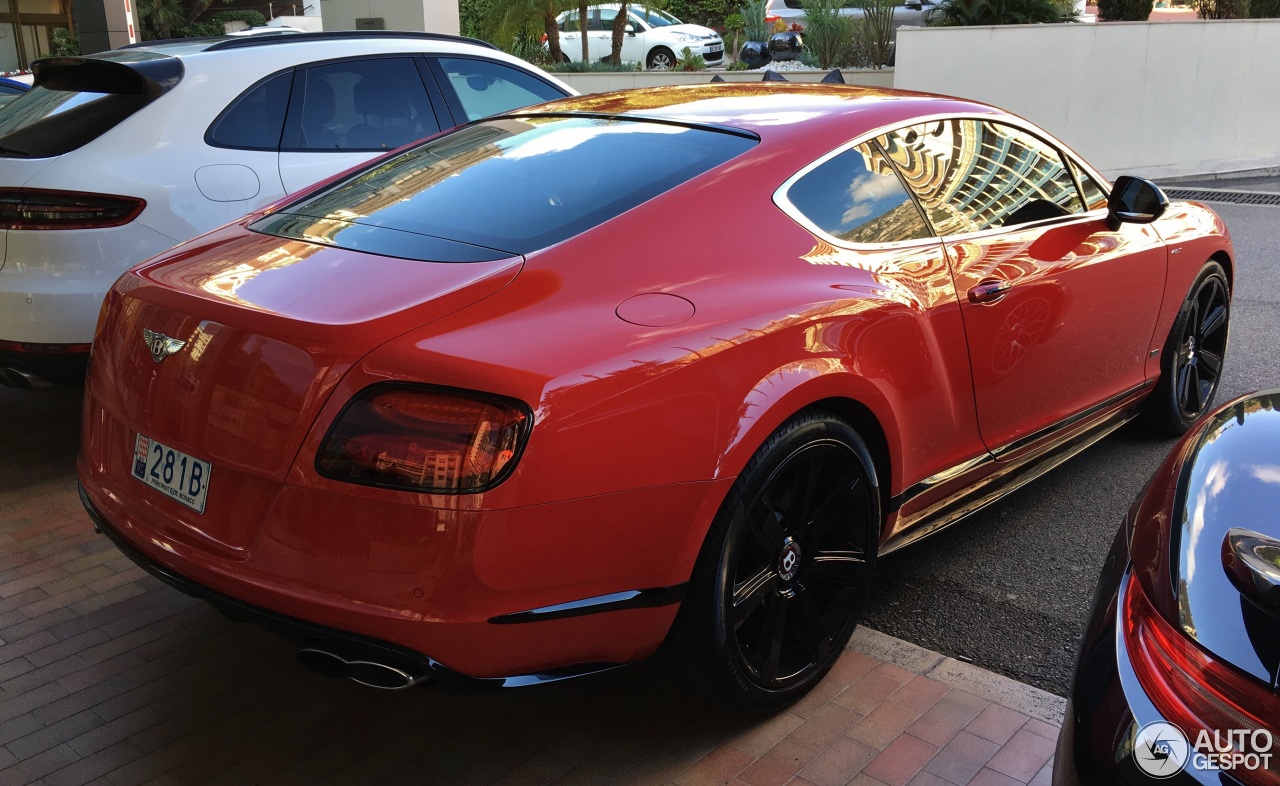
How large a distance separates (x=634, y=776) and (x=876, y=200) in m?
1.70

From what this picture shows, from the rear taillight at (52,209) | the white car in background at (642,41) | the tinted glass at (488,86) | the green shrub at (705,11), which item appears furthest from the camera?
the green shrub at (705,11)

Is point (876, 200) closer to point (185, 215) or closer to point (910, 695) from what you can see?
point (910, 695)

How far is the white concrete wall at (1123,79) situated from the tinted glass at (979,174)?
9.20m

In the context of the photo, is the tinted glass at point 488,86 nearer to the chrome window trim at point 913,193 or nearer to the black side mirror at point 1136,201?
the chrome window trim at point 913,193

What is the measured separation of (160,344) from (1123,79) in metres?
12.9

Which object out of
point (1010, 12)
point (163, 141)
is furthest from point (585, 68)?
point (163, 141)

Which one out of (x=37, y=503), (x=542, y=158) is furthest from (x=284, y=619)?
(x=37, y=503)

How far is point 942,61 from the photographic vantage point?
504 inches

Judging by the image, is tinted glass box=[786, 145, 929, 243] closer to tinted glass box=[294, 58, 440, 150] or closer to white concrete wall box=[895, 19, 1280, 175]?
tinted glass box=[294, 58, 440, 150]

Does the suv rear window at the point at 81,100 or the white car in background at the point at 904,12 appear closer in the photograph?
the suv rear window at the point at 81,100

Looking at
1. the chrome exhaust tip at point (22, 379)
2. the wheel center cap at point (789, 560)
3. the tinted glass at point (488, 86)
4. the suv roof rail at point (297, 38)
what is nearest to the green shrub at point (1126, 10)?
the tinted glass at point (488, 86)

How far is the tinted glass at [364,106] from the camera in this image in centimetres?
512

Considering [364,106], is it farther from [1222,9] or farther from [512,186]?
[1222,9]

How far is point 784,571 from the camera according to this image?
2861 mm
